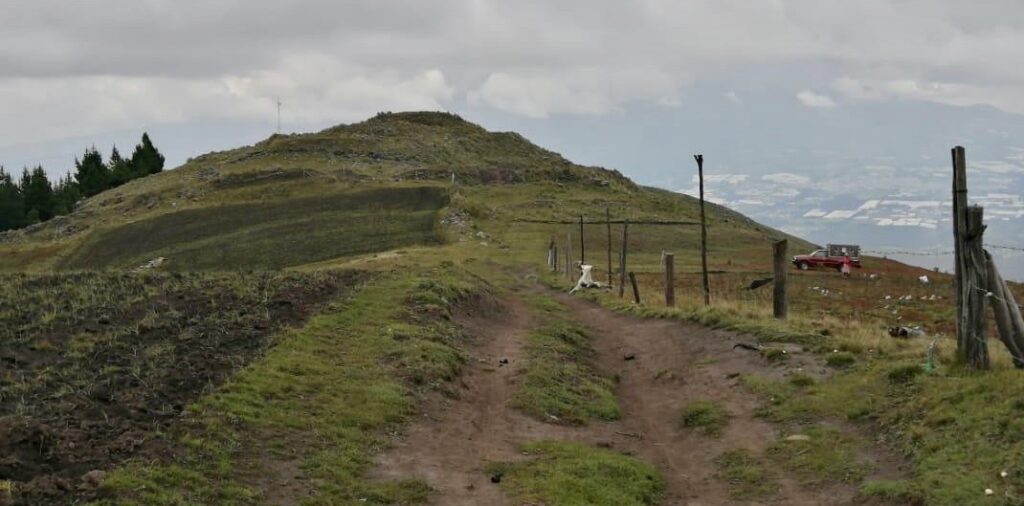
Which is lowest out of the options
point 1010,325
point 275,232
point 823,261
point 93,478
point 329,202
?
point 93,478

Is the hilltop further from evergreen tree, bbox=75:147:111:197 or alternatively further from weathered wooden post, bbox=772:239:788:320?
weathered wooden post, bbox=772:239:788:320

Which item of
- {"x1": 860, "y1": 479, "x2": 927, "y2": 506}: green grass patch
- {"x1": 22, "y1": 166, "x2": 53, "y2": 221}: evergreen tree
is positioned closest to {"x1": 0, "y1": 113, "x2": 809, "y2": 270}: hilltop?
{"x1": 22, "y1": 166, "x2": 53, "y2": 221}: evergreen tree

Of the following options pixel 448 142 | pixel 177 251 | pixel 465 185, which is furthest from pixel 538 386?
pixel 448 142

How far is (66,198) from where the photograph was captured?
114500mm

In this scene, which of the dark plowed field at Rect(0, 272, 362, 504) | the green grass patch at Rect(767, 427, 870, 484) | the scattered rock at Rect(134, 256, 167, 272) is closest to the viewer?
the dark plowed field at Rect(0, 272, 362, 504)

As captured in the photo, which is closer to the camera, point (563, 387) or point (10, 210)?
point (563, 387)

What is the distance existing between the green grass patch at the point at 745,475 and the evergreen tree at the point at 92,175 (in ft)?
398

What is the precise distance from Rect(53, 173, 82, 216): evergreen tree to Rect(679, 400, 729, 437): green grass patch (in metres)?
105

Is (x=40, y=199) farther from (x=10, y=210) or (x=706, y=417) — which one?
(x=706, y=417)

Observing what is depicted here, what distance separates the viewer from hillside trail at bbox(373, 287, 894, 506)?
12.1 metres

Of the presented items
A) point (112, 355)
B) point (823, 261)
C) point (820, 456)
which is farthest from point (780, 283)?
point (823, 261)

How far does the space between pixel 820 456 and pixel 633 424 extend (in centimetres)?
414

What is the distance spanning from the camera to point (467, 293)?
1108 inches

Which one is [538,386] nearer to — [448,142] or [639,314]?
[639,314]
